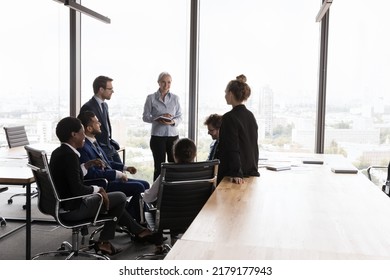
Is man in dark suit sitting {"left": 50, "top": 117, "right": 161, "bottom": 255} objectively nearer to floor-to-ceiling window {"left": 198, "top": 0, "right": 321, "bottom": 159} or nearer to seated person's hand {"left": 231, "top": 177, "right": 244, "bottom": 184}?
seated person's hand {"left": 231, "top": 177, "right": 244, "bottom": 184}

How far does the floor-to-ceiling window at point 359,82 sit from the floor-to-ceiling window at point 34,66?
11.9 ft

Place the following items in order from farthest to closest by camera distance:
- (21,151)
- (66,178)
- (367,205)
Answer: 1. (21,151)
2. (66,178)
3. (367,205)

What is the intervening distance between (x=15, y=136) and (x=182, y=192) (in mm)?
3111

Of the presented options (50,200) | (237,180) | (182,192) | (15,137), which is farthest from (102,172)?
(15,137)

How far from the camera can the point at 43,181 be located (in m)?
3.49

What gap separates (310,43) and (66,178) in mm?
3964

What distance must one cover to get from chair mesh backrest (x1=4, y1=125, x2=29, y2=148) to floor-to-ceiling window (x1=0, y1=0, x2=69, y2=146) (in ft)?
2.10

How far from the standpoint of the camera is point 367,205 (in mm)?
2861

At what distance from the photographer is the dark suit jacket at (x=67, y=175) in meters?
3.41

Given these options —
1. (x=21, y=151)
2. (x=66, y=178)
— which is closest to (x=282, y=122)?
(x=21, y=151)

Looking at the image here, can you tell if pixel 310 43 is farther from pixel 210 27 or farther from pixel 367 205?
pixel 367 205

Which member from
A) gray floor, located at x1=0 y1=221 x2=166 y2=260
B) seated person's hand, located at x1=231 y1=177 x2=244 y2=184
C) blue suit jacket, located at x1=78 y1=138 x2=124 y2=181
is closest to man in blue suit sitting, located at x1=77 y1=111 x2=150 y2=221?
blue suit jacket, located at x1=78 y1=138 x2=124 y2=181

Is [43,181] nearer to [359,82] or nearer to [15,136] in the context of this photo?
[15,136]

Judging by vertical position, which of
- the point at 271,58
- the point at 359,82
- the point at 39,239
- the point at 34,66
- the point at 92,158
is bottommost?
the point at 39,239
